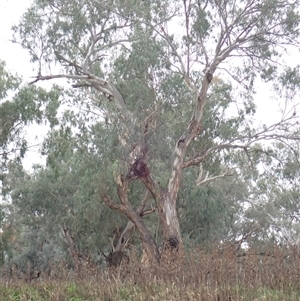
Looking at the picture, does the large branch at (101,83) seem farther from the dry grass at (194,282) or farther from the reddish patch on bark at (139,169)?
the dry grass at (194,282)

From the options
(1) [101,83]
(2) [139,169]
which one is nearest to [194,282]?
(2) [139,169]

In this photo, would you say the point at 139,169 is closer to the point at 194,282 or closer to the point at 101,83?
the point at 101,83

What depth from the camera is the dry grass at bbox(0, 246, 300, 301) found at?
8.12 metres

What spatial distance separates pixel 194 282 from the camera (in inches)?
356

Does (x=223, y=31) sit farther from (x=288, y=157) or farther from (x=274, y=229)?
(x=274, y=229)

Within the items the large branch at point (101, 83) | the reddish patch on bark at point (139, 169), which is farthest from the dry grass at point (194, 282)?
the large branch at point (101, 83)

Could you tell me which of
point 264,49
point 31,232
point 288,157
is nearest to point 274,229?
point 288,157

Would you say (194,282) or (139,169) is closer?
(194,282)

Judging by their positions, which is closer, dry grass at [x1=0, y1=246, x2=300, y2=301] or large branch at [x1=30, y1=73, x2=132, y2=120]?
dry grass at [x1=0, y1=246, x2=300, y2=301]

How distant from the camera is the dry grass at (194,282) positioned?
8.12 m

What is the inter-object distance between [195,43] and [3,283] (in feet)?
32.9

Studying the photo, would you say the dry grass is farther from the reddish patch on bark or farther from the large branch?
the large branch

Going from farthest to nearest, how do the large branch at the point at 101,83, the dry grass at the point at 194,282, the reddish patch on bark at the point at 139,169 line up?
the large branch at the point at 101,83 < the reddish patch on bark at the point at 139,169 < the dry grass at the point at 194,282

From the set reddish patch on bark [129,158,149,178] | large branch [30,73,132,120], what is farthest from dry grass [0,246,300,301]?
large branch [30,73,132,120]
